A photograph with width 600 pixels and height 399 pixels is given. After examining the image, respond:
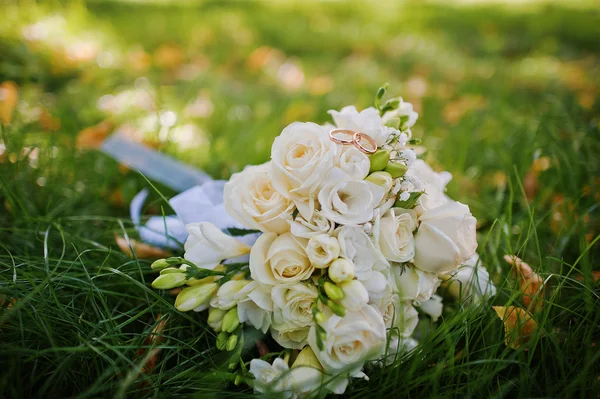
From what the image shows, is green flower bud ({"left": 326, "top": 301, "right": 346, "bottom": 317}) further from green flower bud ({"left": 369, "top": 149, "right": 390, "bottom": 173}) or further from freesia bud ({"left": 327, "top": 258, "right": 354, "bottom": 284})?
green flower bud ({"left": 369, "top": 149, "right": 390, "bottom": 173})

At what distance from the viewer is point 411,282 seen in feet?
2.95

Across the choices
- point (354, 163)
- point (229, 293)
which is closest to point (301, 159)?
point (354, 163)

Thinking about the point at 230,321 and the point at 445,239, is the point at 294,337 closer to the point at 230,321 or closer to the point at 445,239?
the point at 230,321

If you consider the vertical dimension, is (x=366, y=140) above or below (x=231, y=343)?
above

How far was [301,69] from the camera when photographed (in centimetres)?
342

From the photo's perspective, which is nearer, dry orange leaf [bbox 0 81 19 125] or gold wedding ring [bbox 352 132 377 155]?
gold wedding ring [bbox 352 132 377 155]

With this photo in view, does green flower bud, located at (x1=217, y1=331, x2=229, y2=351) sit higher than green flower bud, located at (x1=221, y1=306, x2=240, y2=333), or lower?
lower

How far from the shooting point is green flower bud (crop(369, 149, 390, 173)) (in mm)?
896

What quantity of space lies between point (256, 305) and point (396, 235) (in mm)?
324

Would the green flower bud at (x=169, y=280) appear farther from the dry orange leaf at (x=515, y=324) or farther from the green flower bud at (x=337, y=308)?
the dry orange leaf at (x=515, y=324)

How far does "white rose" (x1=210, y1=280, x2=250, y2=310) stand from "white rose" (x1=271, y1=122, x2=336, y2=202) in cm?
22

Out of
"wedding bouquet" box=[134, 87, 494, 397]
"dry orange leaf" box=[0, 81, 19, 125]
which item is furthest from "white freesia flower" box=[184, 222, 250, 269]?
"dry orange leaf" box=[0, 81, 19, 125]

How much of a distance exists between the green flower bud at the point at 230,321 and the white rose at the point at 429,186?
45 centimetres

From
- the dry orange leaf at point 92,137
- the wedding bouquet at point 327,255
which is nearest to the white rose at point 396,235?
the wedding bouquet at point 327,255
